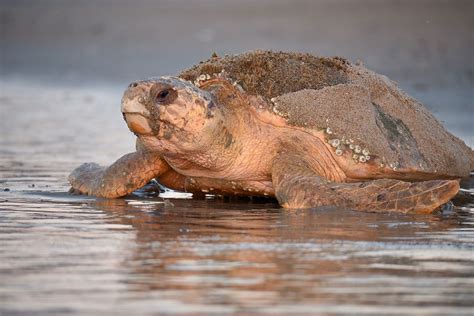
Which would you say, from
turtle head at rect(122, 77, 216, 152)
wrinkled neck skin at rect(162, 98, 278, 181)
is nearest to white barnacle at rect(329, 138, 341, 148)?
wrinkled neck skin at rect(162, 98, 278, 181)

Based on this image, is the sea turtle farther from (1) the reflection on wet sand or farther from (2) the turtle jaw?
(1) the reflection on wet sand

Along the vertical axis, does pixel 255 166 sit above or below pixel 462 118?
below

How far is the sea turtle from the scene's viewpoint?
7176 mm

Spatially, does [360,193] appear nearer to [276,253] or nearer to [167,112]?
[167,112]

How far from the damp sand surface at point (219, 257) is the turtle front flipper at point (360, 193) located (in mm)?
115

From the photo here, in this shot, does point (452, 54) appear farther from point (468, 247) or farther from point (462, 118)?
point (468, 247)

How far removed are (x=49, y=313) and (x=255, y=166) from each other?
382 centimetres

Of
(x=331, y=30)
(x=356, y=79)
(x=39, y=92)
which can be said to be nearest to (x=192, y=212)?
(x=356, y=79)

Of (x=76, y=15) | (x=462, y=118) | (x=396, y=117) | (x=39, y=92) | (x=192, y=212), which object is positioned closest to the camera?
(x=192, y=212)

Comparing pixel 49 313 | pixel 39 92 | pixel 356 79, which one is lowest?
pixel 49 313

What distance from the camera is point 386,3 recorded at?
82.4 ft

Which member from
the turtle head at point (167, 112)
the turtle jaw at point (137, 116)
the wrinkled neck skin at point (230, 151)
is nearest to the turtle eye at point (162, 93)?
the turtle head at point (167, 112)

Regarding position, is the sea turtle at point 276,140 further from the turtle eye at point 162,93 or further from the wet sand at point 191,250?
the wet sand at point 191,250

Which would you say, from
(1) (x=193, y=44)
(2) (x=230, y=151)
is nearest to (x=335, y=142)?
(2) (x=230, y=151)
